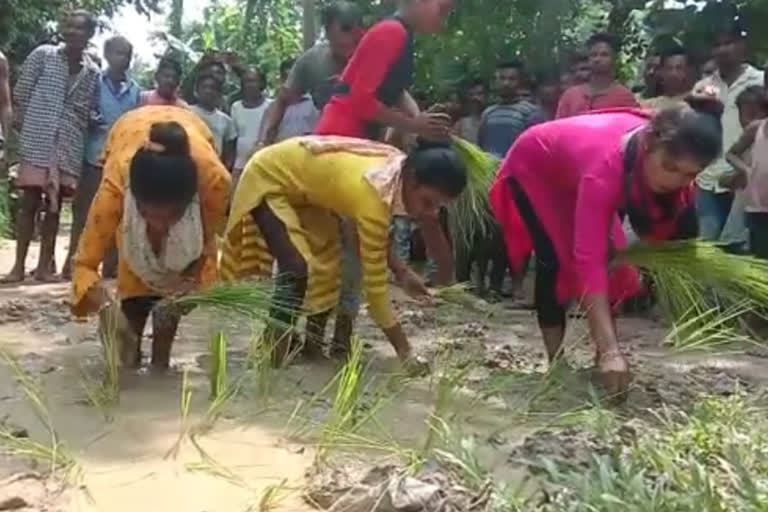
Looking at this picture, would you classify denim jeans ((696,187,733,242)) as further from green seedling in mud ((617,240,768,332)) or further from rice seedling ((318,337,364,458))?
rice seedling ((318,337,364,458))

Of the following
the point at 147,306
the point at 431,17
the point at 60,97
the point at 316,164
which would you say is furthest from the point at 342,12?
the point at 60,97

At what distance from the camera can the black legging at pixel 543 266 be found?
4230 mm

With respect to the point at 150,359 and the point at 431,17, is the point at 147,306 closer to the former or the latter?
the point at 150,359

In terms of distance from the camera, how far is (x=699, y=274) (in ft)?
12.7

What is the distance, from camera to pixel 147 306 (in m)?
4.36

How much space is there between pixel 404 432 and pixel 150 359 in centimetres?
141

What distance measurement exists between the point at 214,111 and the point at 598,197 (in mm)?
4457

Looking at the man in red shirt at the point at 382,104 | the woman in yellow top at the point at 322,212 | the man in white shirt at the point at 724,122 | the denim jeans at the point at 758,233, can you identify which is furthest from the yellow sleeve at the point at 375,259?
the man in white shirt at the point at 724,122

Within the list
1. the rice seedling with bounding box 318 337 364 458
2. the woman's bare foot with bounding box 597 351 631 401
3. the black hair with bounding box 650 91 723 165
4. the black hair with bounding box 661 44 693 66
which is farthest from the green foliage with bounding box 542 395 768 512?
the black hair with bounding box 661 44 693 66

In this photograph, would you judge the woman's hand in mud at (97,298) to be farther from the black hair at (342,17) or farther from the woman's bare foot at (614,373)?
the black hair at (342,17)

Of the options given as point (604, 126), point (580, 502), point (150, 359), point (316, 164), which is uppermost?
point (604, 126)

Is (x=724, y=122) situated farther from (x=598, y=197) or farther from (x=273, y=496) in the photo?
(x=273, y=496)

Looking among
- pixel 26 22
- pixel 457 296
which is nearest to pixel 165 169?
pixel 457 296

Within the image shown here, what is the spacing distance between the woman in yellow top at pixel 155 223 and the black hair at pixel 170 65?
281cm
